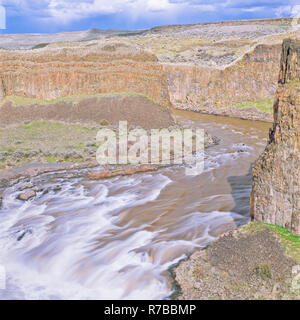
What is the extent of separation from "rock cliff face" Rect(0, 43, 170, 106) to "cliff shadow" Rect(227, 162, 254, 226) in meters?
13.9

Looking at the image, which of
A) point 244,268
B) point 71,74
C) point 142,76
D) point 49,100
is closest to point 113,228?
point 244,268

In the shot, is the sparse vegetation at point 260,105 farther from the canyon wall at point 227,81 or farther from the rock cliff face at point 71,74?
the rock cliff face at point 71,74

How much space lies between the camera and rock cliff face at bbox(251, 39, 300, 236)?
304 inches

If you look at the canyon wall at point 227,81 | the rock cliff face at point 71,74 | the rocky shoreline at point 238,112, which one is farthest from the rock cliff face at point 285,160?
the canyon wall at point 227,81

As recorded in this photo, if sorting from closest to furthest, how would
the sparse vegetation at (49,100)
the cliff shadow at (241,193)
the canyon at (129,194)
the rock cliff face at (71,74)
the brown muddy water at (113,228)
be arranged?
the canyon at (129,194) < the brown muddy water at (113,228) < the cliff shadow at (241,193) < the sparse vegetation at (49,100) < the rock cliff face at (71,74)

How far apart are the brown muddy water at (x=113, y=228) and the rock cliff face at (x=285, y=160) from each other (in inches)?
90.5

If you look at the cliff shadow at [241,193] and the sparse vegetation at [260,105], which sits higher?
the sparse vegetation at [260,105]

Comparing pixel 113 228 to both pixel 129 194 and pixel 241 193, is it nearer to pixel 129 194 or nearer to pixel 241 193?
pixel 129 194

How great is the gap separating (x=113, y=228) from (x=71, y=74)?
1849 centimetres

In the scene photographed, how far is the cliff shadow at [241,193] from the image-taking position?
37.4 feet

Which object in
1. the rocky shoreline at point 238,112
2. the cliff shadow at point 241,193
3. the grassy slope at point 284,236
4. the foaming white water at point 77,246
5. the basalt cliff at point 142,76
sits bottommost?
the foaming white water at point 77,246

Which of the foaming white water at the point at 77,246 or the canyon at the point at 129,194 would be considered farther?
the foaming white water at the point at 77,246
